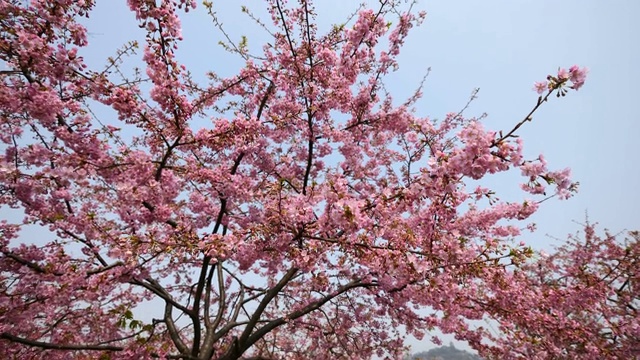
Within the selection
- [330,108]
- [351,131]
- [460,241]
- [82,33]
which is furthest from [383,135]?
[82,33]

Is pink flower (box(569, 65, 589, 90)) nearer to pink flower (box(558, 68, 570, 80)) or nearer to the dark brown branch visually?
pink flower (box(558, 68, 570, 80))

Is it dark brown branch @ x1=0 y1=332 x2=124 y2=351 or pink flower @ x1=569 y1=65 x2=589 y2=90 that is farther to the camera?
dark brown branch @ x1=0 y1=332 x2=124 y2=351

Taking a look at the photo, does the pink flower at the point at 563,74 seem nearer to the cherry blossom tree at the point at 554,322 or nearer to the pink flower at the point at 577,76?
the pink flower at the point at 577,76

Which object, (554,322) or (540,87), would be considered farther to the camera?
(554,322)

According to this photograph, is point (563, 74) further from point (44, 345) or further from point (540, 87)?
point (44, 345)

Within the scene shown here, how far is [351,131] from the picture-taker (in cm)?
859

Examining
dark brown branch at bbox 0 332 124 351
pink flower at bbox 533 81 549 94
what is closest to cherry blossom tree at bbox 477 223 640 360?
pink flower at bbox 533 81 549 94

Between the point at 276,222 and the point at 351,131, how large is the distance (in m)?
4.58

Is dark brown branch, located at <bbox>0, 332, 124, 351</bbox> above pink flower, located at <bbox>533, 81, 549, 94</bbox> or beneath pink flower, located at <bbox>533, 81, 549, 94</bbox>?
beneath

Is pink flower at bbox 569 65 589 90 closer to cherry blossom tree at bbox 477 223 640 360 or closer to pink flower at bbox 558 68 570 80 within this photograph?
pink flower at bbox 558 68 570 80

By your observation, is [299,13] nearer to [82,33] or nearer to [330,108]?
[330,108]

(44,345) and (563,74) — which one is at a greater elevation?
(563,74)

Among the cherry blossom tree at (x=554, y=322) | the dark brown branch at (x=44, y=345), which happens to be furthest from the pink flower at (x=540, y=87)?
the dark brown branch at (x=44, y=345)

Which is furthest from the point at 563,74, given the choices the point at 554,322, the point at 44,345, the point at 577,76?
the point at 44,345
